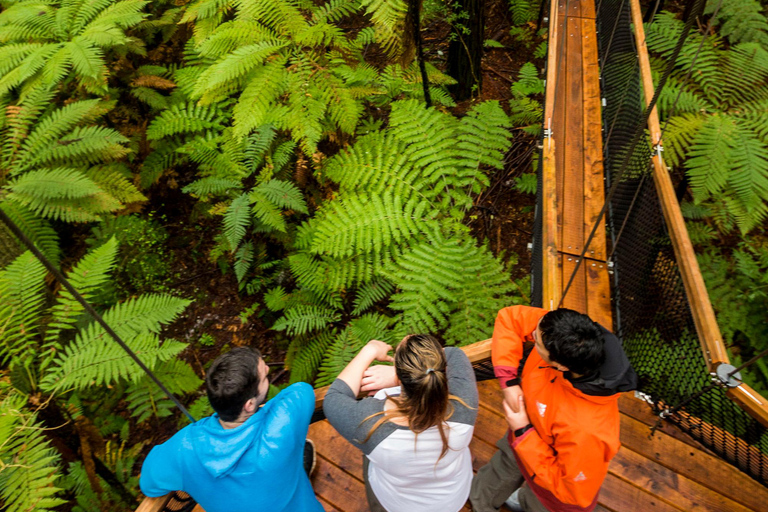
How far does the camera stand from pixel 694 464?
2.64 metres

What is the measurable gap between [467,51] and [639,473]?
14.1 ft

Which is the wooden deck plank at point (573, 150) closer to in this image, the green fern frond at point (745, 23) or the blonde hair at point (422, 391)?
the blonde hair at point (422, 391)

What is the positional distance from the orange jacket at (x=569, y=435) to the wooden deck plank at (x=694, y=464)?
100 centimetres

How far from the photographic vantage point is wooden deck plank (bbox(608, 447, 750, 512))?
8.24 ft

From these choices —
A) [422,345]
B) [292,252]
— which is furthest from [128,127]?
[422,345]

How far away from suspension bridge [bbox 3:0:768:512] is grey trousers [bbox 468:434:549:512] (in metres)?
0.29

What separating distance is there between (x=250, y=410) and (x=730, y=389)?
2.24 meters

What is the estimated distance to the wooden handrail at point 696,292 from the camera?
2.02 metres

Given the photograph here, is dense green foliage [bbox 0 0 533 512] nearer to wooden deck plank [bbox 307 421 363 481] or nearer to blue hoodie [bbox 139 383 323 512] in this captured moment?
wooden deck plank [bbox 307 421 363 481]

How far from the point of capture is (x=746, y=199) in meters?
4.37

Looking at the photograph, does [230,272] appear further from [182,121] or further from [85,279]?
[182,121]

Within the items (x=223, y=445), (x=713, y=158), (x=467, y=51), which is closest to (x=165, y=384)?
(x=223, y=445)

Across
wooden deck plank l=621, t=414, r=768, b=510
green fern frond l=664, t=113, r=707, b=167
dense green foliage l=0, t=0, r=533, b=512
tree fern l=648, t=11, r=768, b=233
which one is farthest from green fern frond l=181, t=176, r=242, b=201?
green fern frond l=664, t=113, r=707, b=167

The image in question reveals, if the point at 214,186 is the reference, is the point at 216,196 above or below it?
below
